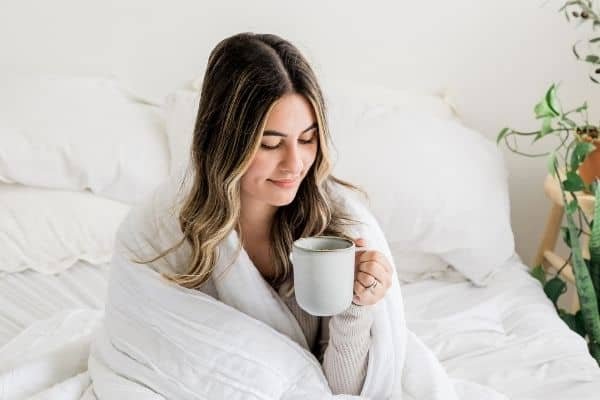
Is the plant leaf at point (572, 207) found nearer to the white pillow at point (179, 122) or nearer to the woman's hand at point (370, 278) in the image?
the woman's hand at point (370, 278)

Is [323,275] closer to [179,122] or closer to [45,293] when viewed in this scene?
[45,293]

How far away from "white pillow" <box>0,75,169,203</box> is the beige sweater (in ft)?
2.76

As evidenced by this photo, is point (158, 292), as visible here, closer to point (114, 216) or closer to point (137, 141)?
point (114, 216)

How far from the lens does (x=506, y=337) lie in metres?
1.45

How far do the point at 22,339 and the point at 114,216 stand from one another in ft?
1.41

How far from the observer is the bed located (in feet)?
4.82

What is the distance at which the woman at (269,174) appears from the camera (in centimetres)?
98

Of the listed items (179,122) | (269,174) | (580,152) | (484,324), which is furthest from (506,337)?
(179,122)

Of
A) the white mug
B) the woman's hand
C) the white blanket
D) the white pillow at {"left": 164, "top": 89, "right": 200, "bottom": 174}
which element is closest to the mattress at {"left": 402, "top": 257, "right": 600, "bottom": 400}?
the white blanket

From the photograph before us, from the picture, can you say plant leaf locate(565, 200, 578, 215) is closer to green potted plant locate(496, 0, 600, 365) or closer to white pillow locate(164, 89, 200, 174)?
green potted plant locate(496, 0, 600, 365)

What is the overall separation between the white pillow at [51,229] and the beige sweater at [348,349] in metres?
0.75

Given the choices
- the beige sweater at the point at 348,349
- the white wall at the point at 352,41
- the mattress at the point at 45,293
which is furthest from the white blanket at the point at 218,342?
the white wall at the point at 352,41

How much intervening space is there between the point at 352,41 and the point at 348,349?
4.16 feet

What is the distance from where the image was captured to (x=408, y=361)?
3.76ft
